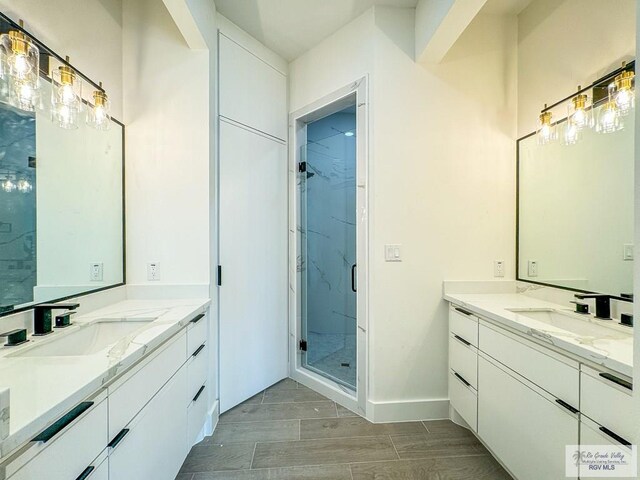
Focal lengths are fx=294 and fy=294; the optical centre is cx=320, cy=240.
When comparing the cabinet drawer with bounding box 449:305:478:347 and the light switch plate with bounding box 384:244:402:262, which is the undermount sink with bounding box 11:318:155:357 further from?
the cabinet drawer with bounding box 449:305:478:347

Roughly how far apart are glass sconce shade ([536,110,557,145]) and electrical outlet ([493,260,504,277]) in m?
0.87

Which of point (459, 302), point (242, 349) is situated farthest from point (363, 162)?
point (242, 349)

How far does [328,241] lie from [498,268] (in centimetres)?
156

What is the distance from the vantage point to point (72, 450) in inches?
31.3

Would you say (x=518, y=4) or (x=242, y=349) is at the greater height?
(x=518, y=4)

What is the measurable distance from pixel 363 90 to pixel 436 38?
21.8 inches

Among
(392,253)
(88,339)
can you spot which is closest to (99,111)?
(88,339)

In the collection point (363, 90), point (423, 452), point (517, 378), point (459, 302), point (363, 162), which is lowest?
point (423, 452)

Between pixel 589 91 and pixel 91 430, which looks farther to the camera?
pixel 589 91

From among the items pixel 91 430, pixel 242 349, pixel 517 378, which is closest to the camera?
pixel 91 430

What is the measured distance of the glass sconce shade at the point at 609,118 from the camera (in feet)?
4.96

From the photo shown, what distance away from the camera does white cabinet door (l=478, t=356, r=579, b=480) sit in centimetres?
120

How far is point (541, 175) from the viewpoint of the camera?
202 cm

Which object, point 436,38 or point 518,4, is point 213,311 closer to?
point 436,38
